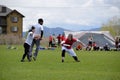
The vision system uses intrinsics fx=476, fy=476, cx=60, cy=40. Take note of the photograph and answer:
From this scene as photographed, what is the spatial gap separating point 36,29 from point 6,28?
276 feet

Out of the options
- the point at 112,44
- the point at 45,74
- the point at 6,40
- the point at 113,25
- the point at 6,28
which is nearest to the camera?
the point at 45,74

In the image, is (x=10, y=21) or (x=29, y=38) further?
(x=10, y=21)

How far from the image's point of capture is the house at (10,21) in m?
106

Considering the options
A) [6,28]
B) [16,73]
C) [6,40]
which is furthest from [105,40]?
[6,28]

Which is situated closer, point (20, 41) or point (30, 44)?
point (30, 44)

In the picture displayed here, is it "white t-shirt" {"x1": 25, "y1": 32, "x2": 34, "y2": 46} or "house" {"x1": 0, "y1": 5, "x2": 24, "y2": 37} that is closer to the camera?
"white t-shirt" {"x1": 25, "y1": 32, "x2": 34, "y2": 46}

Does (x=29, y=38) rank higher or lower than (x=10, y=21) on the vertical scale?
lower

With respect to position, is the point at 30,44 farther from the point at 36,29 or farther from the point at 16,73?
the point at 16,73

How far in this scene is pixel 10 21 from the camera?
108 metres

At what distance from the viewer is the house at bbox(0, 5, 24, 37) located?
10606cm

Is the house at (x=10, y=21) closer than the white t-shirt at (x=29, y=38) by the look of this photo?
No

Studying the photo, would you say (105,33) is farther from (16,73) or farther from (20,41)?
(16,73)

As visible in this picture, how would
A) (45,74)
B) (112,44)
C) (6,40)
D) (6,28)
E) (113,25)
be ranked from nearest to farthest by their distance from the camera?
(45,74) → (112,44) → (6,40) → (6,28) → (113,25)

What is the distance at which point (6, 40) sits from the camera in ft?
227
